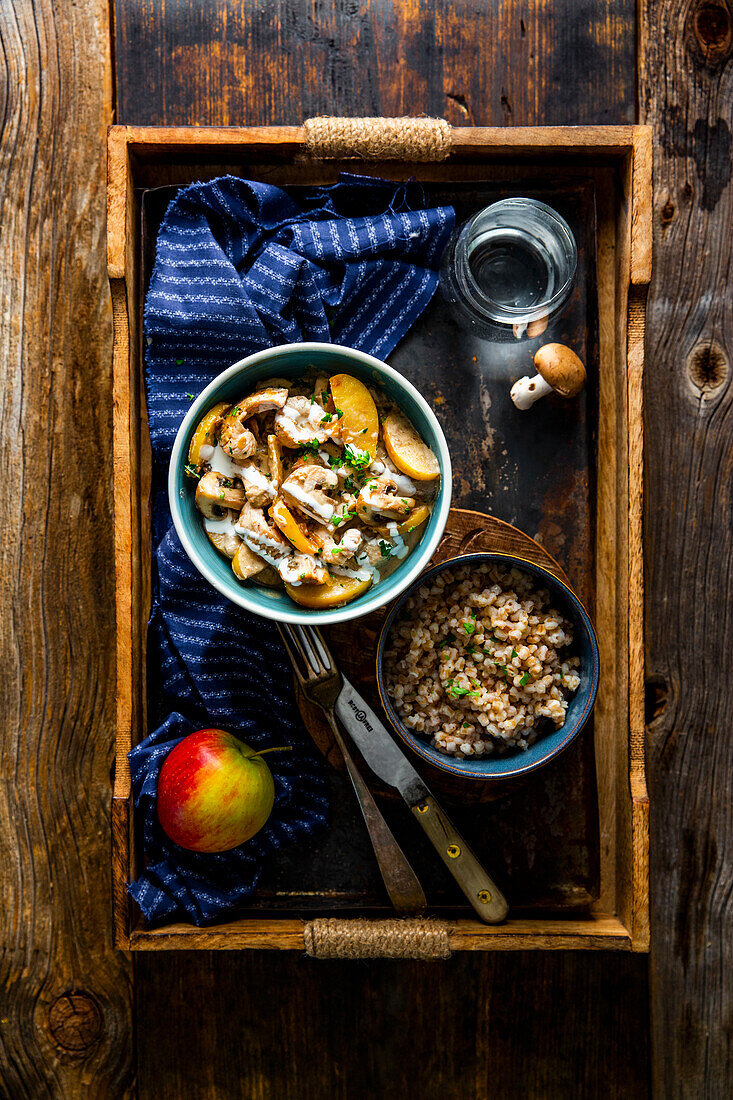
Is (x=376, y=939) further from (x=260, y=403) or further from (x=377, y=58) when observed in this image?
(x=377, y=58)

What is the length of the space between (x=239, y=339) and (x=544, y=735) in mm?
737

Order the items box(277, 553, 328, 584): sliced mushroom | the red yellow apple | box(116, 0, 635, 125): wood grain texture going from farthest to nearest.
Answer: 1. box(116, 0, 635, 125): wood grain texture
2. the red yellow apple
3. box(277, 553, 328, 584): sliced mushroom

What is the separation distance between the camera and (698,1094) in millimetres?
1403

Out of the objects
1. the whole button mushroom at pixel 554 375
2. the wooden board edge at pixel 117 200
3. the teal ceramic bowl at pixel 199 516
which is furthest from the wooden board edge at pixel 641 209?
the wooden board edge at pixel 117 200

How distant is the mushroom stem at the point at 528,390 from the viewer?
117 centimetres

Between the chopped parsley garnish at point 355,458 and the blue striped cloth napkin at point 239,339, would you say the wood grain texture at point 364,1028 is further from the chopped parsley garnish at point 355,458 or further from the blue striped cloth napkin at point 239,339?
the chopped parsley garnish at point 355,458

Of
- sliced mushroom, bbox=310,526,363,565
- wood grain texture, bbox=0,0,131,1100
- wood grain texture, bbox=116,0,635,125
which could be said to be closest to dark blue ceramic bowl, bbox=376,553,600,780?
sliced mushroom, bbox=310,526,363,565

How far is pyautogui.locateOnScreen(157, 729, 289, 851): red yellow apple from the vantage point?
1094mm

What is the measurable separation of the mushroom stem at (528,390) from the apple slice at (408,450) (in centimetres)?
22

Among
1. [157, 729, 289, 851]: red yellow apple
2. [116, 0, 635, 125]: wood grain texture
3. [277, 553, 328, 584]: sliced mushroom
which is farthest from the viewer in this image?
[116, 0, 635, 125]: wood grain texture

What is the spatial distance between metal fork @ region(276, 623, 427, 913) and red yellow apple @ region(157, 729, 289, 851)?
0.12 meters

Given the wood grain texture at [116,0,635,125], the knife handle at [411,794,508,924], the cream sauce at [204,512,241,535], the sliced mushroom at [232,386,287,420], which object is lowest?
the knife handle at [411,794,508,924]

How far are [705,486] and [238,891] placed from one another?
1.03 metres

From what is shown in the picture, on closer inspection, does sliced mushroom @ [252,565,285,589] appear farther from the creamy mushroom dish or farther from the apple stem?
the apple stem
